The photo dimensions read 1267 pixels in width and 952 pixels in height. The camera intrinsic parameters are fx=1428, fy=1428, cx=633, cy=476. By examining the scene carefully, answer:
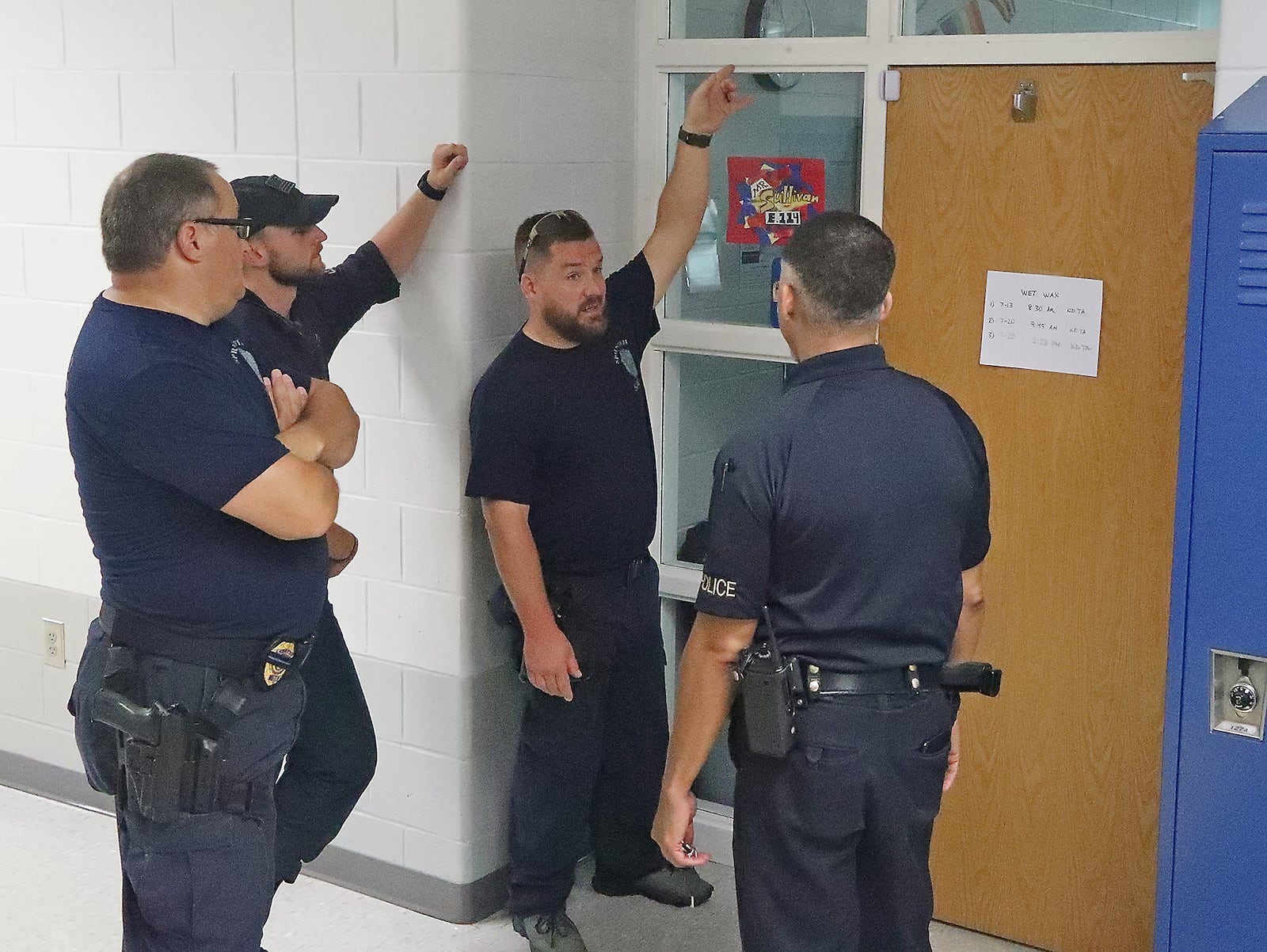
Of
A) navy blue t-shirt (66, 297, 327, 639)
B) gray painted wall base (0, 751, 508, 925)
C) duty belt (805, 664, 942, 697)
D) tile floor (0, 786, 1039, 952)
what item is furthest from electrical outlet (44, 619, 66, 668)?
duty belt (805, 664, 942, 697)

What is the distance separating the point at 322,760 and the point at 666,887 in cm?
97

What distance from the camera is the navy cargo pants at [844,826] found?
227 centimetres

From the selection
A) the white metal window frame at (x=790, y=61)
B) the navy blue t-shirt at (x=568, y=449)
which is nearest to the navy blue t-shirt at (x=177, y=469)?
the navy blue t-shirt at (x=568, y=449)

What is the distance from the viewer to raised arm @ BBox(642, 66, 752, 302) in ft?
10.7

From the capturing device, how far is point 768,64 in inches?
133

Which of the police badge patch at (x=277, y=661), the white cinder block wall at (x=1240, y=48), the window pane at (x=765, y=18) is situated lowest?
the police badge patch at (x=277, y=661)

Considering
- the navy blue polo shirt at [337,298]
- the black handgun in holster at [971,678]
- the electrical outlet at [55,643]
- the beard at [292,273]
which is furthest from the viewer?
the electrical outlet at [55,643]

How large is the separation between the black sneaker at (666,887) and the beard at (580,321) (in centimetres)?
135

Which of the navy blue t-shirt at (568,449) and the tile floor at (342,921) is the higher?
the navy blue t-shirt at (568,449)

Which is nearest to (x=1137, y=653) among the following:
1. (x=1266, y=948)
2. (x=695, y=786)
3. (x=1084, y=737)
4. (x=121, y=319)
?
(x=1084, y=737)

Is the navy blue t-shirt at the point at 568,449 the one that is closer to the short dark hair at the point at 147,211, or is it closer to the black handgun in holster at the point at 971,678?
the short dark hair at the point at 147,211

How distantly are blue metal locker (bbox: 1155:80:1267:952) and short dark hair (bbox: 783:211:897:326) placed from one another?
1.56ft

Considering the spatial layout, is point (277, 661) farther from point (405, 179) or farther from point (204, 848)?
point (405, 179)

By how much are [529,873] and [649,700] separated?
19.1 inches
